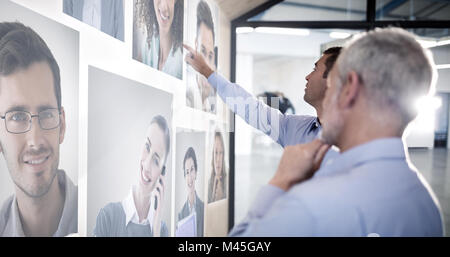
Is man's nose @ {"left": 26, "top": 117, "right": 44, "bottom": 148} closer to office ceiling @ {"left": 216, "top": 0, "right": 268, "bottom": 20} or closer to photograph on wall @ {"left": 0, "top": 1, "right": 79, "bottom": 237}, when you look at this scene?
photograph on wall @ {"left": 0, "top": 1, "right": 79, "bottom": 237}

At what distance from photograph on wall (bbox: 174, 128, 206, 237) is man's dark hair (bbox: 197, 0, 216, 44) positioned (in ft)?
2.30

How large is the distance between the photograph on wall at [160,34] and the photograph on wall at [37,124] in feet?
1.35

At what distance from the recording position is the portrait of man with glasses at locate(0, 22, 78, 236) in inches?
36.0

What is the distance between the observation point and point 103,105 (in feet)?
4.30

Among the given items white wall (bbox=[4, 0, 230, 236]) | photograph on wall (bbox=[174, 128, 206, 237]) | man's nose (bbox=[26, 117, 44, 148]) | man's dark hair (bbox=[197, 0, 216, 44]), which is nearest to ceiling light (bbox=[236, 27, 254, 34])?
man's dark hair (bbox=[197, 0, 216, 44])

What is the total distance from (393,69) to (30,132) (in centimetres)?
86

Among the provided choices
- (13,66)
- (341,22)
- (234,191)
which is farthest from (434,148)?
(13,66)

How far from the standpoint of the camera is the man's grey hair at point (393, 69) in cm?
71

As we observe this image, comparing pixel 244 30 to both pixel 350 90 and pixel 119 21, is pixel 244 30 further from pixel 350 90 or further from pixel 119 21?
pixel 350 90

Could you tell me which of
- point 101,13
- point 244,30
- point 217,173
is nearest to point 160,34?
point 101,13

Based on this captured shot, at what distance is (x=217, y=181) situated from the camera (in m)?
3.00

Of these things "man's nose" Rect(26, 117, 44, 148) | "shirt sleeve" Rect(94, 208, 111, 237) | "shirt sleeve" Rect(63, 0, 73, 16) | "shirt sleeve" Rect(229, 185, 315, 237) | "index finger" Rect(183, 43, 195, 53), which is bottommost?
"shirt sleeve" Rect(94, 208, 111, 237)

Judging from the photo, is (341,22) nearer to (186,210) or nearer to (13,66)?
(186,210)

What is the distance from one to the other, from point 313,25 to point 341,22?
0.24 m
